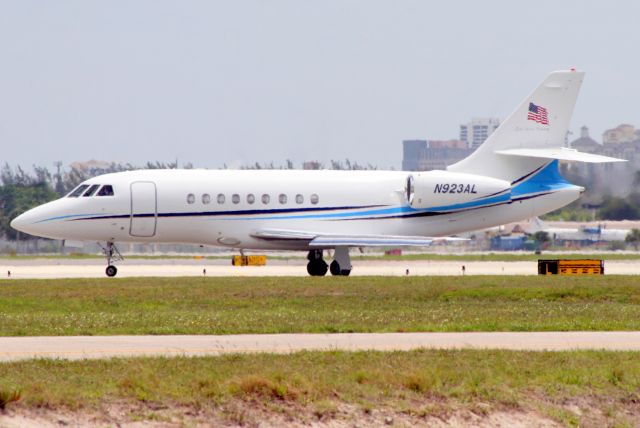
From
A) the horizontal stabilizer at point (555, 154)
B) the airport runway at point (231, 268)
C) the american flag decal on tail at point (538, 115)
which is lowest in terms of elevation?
the airport runway at point (231, 268)

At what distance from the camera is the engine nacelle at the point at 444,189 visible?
160 feet

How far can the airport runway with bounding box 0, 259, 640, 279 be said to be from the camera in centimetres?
5169

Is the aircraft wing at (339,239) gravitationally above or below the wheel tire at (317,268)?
above

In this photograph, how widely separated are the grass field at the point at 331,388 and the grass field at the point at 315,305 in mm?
5610

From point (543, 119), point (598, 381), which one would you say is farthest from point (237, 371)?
point (543, 119)

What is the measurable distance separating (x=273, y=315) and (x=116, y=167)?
298 feet

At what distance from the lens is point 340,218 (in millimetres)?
48812

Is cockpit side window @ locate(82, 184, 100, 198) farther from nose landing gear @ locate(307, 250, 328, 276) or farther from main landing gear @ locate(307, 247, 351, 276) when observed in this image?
main landing gear @ locate(307, 247, 351, 276)

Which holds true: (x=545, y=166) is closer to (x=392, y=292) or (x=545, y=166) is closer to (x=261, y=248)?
(x=261, y=248)

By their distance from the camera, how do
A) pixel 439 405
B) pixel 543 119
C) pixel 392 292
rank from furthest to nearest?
pixel 543 119 < pixel 392 292 < pixel 439 405

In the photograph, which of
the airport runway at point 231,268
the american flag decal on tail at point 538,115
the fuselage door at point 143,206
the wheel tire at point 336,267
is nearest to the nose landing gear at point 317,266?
the wheel tire at point 336,267

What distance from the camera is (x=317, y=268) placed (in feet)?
162

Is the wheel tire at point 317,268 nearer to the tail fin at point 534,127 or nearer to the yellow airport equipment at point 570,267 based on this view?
the tail fin at point 534,127

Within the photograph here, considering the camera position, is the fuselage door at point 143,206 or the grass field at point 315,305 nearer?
the grass field at point 315,305
